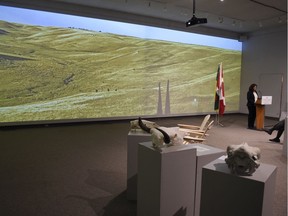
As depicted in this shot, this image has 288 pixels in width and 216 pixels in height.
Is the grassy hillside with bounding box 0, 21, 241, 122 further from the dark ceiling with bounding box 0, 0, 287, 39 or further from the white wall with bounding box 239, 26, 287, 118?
the white wall with bounding box 239, 26, 287, 118

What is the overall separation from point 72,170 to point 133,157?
147 centimetres

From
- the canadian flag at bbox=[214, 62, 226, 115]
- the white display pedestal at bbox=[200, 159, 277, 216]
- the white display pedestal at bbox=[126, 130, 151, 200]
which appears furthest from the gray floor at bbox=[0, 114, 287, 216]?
the canadian flag at bbox=[214, 62, 226, 115]

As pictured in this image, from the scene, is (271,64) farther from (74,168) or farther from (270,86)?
(74,168)

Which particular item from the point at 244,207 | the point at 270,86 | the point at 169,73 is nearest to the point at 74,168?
the point at 244,207

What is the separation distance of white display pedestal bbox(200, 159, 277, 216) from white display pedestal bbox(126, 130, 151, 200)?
3.64 feet

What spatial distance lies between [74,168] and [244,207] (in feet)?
9.65

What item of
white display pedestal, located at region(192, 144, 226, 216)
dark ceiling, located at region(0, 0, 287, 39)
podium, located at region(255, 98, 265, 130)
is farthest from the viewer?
podium, located at region(255, 98, 265, 130)

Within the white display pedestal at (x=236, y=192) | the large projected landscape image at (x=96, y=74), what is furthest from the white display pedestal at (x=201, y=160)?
the large projected landscape image at (x=96, y=74)

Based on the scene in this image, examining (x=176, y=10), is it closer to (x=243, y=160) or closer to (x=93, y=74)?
(x=93, y=74)

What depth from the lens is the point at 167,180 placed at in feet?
6.57

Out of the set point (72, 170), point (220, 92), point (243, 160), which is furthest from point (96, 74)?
point (243, 160)

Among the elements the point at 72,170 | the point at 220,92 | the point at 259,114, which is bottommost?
the point at 72,170

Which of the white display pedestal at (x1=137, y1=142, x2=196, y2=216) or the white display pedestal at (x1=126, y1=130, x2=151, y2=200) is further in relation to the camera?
the white display pedestal at (x1=126, y1=130, x2=151, y2=200)

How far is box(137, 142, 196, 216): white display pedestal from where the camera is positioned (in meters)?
1.99
